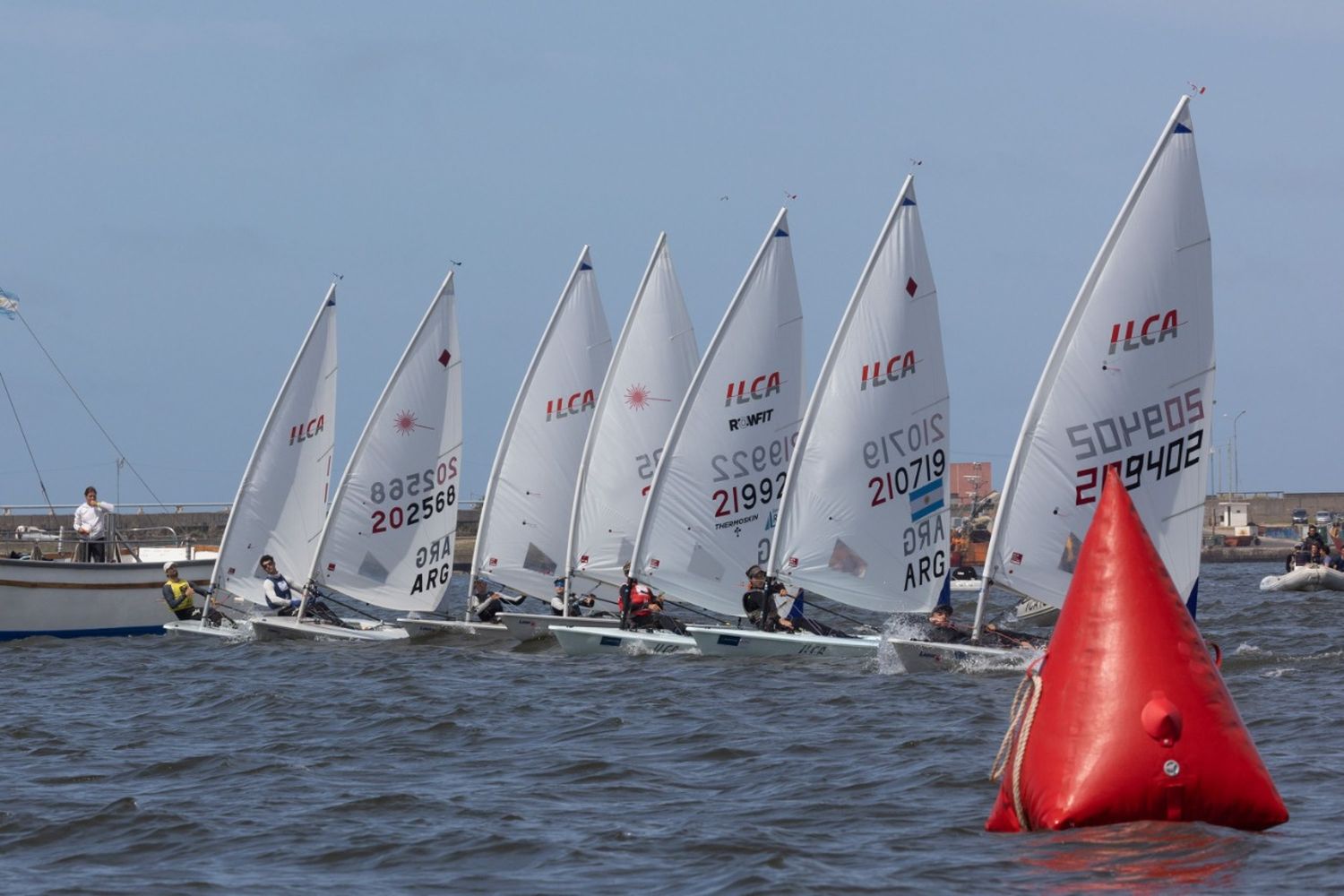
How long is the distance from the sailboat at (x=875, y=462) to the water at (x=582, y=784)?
1349mm

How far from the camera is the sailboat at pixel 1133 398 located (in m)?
19.7

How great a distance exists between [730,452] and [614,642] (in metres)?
3.21

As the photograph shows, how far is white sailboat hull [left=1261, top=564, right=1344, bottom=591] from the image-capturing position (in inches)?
1949

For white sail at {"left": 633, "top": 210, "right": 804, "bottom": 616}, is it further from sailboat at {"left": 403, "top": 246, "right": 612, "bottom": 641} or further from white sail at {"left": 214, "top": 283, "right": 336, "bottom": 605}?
white sail at {"left": 214, "top": 283, "right": 336, "bottom": 605}

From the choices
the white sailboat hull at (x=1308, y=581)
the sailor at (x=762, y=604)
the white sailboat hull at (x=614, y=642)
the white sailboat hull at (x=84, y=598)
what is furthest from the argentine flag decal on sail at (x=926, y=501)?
the white sailboat hull at (x=1308, y=581)

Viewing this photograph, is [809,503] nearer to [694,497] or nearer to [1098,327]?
[694,497]

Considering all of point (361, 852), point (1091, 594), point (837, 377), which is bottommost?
point (361, 852)

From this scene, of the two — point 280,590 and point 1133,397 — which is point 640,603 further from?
point 1133,397

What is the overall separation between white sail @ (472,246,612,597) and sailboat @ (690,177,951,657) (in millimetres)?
6725

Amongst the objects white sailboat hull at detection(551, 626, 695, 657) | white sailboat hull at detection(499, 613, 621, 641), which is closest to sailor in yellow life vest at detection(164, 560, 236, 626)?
white sailboat hull at detection(499, 613, 621, 641)

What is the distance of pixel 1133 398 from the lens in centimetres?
1986

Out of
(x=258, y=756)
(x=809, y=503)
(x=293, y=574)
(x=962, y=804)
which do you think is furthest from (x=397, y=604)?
(x=962, y=804)

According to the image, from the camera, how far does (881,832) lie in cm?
1191

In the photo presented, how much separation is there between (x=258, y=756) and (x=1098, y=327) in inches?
396
